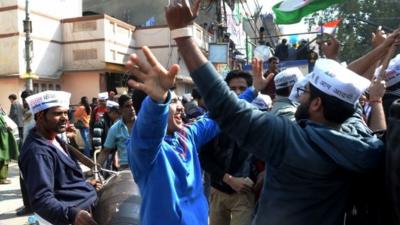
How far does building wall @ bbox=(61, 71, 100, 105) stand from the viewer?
78.3 feet

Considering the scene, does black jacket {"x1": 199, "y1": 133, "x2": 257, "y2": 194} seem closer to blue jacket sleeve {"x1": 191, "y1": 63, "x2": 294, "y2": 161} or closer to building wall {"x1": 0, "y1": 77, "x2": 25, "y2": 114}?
blue jacket sleeve {"x1": 191, "y1": 63, "x2": 294, "y2": 161}

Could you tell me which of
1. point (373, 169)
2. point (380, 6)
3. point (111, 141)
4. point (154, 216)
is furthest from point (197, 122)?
point (380, 6)

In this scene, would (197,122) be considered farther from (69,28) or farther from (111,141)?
(69,28)

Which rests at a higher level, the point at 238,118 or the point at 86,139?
the point at 238,118

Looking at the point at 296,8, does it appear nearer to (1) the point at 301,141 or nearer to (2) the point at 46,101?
(2) the point at 46,101

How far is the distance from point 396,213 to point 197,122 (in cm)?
171

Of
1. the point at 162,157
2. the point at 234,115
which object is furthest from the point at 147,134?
the point at 234,115

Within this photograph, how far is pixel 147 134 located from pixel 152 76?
330mm

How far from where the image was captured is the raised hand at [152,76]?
78.5 inches

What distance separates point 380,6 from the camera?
3544cm

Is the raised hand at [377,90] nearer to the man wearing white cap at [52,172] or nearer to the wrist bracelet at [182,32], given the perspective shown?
the wrist bracelet at [182,32]

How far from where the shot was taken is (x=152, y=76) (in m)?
2.03

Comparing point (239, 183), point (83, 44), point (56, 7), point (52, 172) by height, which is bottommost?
point (239, 183)

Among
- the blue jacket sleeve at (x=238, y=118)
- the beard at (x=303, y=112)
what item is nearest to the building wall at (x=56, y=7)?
the beard at (x=303, y=112)
